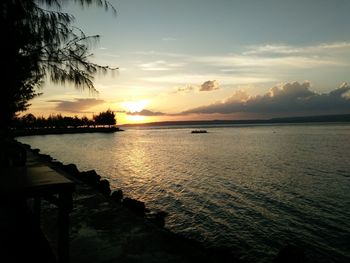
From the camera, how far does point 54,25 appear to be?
5805 millimetres

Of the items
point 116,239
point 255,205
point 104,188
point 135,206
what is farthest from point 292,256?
point 104,188

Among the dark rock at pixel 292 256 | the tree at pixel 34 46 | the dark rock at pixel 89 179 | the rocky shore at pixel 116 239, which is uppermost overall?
the tree at pixel 34 46

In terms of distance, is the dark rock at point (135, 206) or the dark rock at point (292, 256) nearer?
the dark rock at point (292, 256)

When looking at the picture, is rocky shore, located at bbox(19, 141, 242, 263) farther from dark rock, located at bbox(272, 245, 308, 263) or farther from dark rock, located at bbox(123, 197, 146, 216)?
dark rock, located at bbox(123, 197, 146, 216)

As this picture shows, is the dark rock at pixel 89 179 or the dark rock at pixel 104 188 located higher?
the dark rock at pixel 89 179

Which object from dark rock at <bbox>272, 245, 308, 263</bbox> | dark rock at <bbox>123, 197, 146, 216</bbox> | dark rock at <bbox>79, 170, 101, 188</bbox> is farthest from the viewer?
dark rock at <bbox>79, 170, 101, 188</bbox>

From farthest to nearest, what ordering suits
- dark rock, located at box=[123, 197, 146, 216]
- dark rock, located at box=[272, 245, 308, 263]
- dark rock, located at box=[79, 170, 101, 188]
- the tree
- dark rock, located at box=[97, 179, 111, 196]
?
Answer: dark rock, located at box=[79, 170, 101, 188], dark rock, located at box=[97, 179, 111, 196], dark rock, located at box=[123, 197, 146, 216], dark rock, located at box=[272, 245, 308, 263], the tree

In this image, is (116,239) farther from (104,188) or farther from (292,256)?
(104,188)

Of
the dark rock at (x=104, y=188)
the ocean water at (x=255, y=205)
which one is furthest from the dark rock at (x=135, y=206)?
the dark rock at (x=104, y=188)

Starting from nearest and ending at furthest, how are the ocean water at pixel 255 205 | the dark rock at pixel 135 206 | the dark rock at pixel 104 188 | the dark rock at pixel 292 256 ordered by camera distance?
the dark rock at pixel 292 256
the ocean water at pixel 255 205
the dark rock at pixel 135 206
the dark rock at pixel 104 188

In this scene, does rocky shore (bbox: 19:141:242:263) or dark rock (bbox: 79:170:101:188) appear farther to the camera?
dark rock (bbox: 79:170:101:188)

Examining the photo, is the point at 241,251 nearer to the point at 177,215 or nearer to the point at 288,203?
the point at 177,215

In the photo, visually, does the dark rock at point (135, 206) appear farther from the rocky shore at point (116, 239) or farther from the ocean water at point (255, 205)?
the rocky shore at point (116, 239)

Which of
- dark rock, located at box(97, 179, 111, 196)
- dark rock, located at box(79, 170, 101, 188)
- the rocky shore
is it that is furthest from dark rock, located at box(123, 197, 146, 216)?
dark rock, located at box(79, 170, 101, 188)
